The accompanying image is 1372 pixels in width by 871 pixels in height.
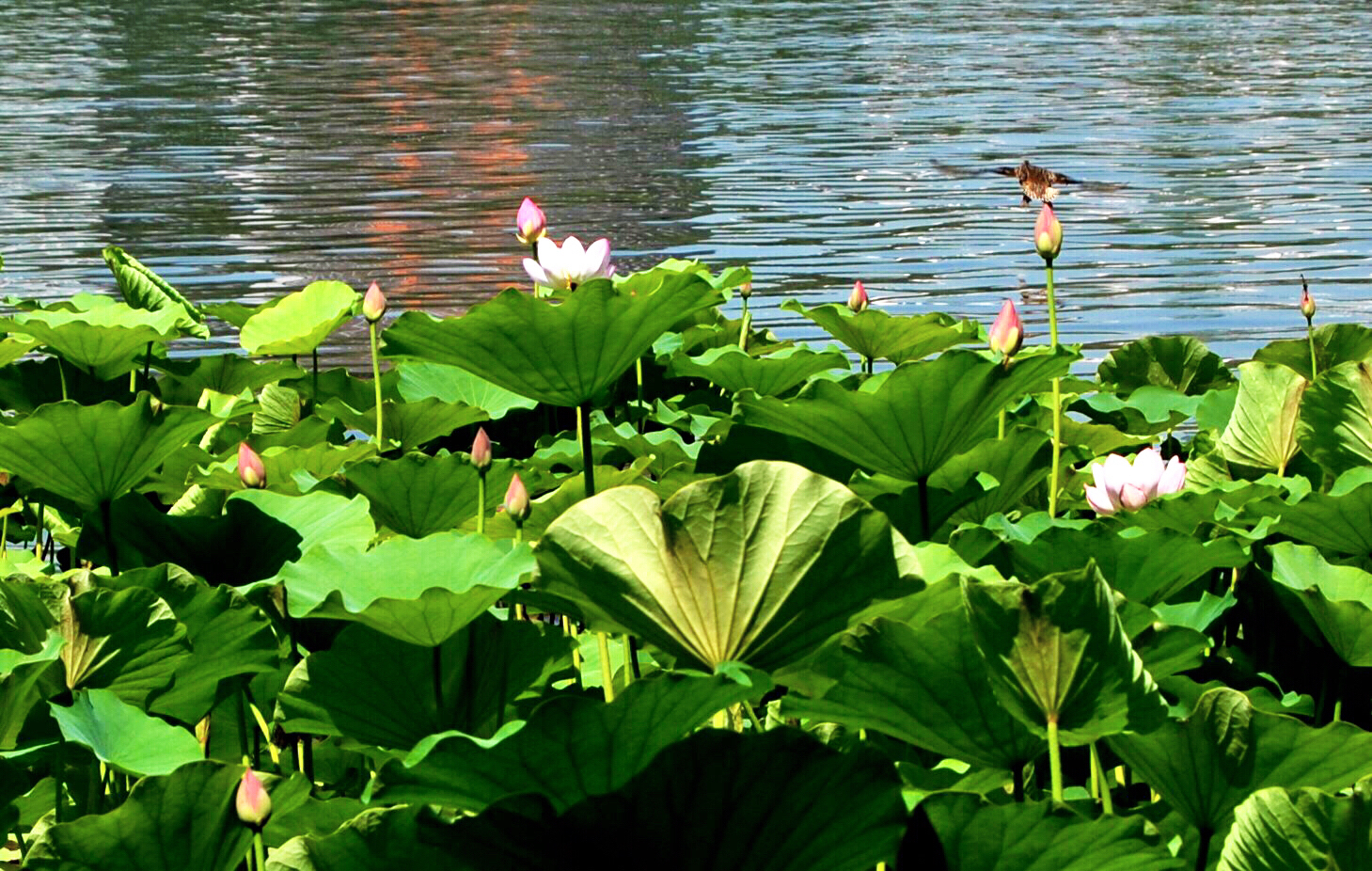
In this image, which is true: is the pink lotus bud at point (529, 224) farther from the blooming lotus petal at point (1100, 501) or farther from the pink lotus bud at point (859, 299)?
the blooming lotus petal at point (1100, 501)

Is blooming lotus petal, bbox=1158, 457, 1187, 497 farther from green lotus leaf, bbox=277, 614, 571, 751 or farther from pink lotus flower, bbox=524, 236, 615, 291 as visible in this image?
pink lotus flower, bbox=524, 236, 615, 291

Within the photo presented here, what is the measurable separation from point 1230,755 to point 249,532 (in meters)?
0.87

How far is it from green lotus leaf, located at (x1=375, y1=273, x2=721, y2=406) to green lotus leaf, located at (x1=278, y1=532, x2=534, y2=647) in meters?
0.26

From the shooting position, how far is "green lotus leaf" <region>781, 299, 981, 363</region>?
2.32m

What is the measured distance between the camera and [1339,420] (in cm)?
165

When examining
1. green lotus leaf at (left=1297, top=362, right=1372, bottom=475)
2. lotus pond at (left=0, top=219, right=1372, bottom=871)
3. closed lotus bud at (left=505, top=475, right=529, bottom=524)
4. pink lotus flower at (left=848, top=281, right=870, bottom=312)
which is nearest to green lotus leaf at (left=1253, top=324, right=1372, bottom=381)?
lotus pond at (left=0, top=219, right=1372, bottom=871)

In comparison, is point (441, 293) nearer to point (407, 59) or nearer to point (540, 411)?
point (540, 411)

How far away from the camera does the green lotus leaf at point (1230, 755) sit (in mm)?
1010

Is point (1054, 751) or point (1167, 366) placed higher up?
point (1054, 751)

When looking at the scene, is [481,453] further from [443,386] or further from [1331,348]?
[1331,348]

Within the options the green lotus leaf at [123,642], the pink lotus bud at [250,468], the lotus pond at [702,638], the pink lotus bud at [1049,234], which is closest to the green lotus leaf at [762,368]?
the lotus pond at [702,638]

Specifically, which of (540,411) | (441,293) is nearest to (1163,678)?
(540,411)

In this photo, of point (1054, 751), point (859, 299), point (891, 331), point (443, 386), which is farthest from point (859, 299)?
point (1054, 751)

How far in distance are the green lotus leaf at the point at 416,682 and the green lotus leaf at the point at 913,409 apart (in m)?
0.39
